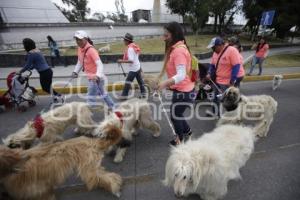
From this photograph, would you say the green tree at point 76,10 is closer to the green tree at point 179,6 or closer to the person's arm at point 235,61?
the green tree at point 179,6

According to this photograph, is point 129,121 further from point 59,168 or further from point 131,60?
point 131,60

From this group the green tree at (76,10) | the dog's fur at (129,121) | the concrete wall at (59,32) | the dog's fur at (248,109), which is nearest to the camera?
the dog's fur at (129,121)

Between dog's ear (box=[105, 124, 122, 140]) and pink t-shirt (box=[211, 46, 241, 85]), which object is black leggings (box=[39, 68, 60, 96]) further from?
pink t-shirt (box=[211, 46, 241, 85])

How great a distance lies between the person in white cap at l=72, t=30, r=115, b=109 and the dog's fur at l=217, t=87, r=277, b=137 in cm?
263

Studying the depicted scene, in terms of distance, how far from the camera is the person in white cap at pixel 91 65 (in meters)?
5.04

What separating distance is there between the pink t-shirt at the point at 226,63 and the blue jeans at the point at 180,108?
1.50 meters

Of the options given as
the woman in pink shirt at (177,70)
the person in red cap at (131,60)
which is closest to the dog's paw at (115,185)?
the woman in pink shirt at (177,70)

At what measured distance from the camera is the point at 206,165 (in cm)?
273

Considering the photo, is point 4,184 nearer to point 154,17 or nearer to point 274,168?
point 274,168

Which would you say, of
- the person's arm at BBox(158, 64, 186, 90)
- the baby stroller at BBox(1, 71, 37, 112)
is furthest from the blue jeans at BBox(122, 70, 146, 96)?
the person's arm at BBox(158, 64, 186, 90)

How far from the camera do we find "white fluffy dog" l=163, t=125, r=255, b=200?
2627mm

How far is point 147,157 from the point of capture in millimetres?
4488

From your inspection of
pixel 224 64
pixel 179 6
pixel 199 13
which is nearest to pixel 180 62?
pixel 224 64

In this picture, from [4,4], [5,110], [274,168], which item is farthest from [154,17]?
[274,168]
